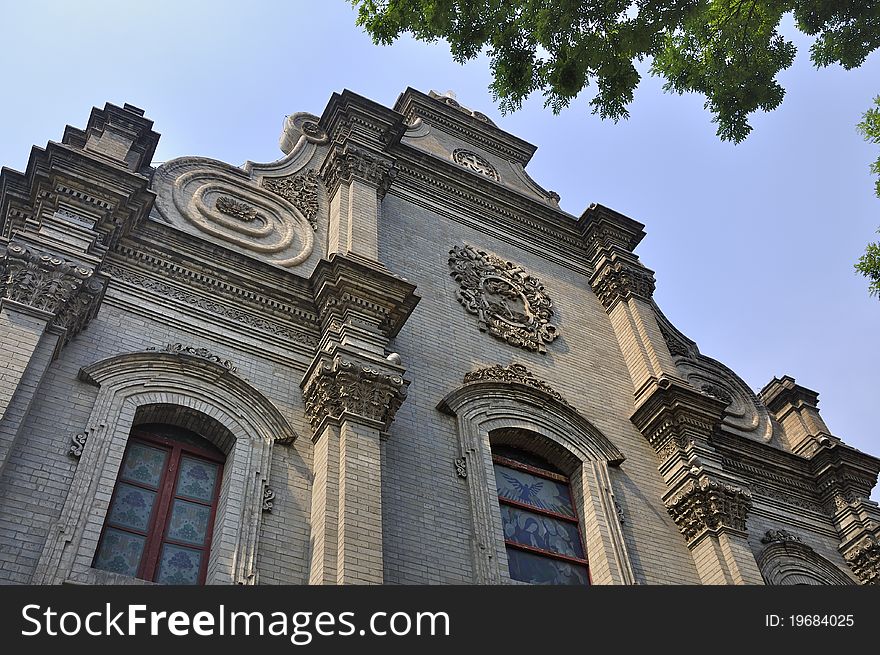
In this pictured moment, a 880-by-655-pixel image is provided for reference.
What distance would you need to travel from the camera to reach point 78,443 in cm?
974

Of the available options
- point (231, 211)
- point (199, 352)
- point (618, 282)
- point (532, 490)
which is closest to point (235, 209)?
point (231, 211)

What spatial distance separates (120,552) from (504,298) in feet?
30.2

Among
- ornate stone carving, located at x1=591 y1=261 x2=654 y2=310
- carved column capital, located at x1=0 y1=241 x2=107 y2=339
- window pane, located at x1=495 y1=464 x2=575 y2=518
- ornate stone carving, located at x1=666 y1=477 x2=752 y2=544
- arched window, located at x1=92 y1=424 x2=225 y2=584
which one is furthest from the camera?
ornate stone carving, located at x1=591 y1=261 x2=654 y2=310

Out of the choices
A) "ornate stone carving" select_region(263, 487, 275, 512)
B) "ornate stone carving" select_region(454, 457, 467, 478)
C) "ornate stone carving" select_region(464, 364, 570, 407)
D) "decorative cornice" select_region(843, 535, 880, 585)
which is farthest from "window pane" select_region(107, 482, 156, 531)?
"decorative cornice" select_region(843, 535, 880, 585)

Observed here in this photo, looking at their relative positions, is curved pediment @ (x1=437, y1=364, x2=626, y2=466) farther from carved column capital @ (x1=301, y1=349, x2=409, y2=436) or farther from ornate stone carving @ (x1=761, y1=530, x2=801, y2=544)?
ornate stone carving @ (x1=761, y1=530, x2=801, y2=544)

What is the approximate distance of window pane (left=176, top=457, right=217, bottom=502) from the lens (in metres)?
10.6

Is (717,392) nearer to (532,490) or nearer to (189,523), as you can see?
(532,490)

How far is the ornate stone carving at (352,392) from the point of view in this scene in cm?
1120

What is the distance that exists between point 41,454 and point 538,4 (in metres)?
7.90

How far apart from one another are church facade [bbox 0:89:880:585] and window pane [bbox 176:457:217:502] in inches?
1.4

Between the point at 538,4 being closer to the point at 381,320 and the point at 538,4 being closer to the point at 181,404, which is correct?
the point at 381,320

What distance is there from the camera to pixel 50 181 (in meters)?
11.6

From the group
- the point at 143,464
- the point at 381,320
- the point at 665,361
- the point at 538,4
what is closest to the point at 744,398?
the point at 665,361

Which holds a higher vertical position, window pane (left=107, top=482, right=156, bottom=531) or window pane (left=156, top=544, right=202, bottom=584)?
window pane (left=107, top=482, right=156, bottom=531)
